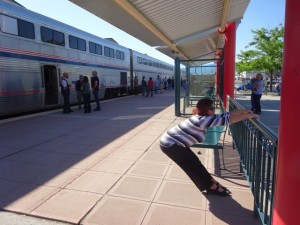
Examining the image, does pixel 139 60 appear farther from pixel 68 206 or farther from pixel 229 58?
pixel 68 206

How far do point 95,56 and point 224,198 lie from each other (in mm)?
13254

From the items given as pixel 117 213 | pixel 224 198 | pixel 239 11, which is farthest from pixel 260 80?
pixel 117 213

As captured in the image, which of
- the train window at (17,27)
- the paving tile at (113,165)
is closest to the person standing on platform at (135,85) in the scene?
the train window at (17,27)

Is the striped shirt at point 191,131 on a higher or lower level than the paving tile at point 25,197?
higher

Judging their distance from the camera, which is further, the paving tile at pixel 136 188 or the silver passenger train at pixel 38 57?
the silver passenger train at pixel 38 57

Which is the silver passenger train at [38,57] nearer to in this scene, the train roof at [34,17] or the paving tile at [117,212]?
the train roof at [34,17]

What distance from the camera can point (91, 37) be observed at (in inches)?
595

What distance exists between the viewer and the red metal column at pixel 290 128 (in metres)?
1.72

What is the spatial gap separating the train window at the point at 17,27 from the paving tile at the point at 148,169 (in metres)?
6.98

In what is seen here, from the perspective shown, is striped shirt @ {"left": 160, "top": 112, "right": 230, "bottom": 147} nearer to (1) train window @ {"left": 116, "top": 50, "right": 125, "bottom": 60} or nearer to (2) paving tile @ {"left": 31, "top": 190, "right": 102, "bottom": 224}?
(2) paving tile @ {"left": 31, "top": 190, "right": 102, "bottom": 224}

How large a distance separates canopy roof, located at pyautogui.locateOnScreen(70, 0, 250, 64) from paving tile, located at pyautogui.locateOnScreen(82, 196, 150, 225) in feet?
8.80

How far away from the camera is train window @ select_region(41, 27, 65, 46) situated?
11034 mm

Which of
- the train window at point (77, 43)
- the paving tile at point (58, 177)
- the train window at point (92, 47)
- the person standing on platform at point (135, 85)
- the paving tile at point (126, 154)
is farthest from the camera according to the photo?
the person standing on platform at point (135, 85)

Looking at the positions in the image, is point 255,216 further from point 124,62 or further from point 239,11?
point 124,62
